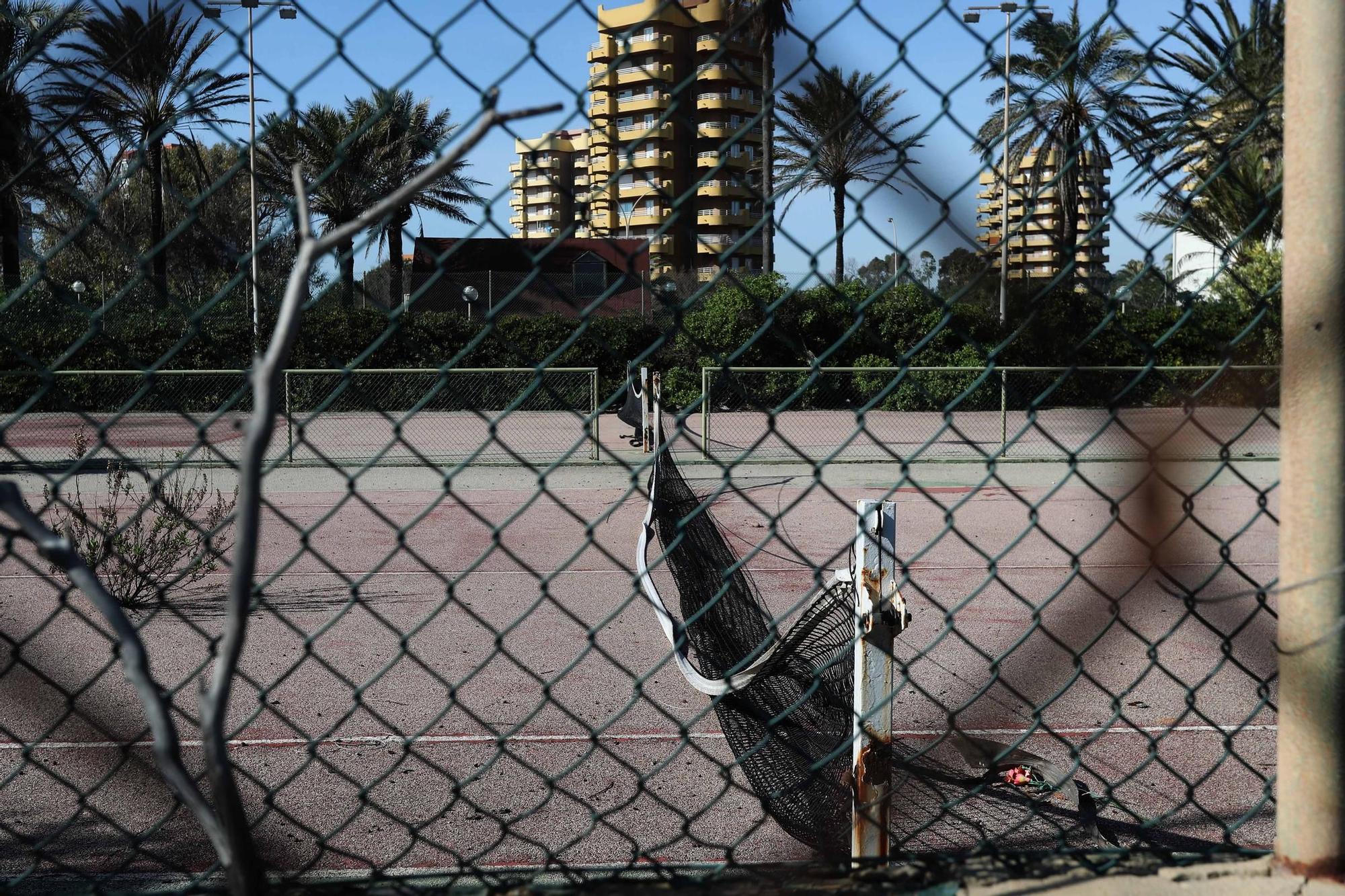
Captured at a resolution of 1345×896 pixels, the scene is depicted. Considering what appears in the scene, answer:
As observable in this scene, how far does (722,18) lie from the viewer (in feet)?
5.54

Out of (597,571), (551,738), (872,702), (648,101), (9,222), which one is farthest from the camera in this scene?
(597,571)

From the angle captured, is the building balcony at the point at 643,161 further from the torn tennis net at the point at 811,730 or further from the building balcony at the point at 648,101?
the torn tennis net at the point at 811,730

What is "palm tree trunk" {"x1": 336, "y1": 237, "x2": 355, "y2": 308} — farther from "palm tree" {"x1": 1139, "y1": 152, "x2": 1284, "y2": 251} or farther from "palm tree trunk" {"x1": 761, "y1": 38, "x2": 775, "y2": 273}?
"palm tree" {"x1": 1139, "y1": 152, "x2": 1284, "y2": 251}

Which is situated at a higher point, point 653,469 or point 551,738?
point 653,469

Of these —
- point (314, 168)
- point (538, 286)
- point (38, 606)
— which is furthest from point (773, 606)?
point (314, 168)

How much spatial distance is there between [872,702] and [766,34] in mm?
1360

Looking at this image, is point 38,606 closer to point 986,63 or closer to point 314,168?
point 314,168

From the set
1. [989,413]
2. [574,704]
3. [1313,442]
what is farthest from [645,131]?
[989,413]

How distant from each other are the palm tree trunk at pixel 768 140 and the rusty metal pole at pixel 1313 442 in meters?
0.77

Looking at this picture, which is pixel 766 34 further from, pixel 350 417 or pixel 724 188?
pixel 350 417

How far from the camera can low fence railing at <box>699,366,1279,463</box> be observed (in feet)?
6.64

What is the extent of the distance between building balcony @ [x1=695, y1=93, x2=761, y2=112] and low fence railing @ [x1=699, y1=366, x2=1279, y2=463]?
16.8 inches

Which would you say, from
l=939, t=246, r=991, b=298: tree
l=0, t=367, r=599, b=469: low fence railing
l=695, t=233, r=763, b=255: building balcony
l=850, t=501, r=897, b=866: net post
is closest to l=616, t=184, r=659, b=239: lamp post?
l=695, t=233, r=763, b=255: building balcony

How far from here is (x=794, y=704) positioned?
8.84ft
